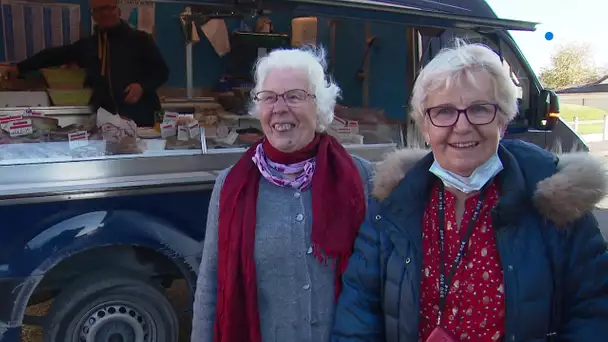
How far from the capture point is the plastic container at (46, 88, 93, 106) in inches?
158

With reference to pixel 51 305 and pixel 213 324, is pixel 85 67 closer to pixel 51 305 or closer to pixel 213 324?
pixel 51 305

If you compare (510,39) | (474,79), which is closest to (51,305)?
(474,79)

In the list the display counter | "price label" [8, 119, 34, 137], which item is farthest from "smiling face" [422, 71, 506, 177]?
"price label" [8, 119, 34, 137]

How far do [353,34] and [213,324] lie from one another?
13.7 ft

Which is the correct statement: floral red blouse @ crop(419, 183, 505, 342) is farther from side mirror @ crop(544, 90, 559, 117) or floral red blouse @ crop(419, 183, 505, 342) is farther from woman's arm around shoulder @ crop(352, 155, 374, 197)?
side mirror @ crop(544, 90, 559, 117)

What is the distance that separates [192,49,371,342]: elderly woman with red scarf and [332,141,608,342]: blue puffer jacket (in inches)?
9.7

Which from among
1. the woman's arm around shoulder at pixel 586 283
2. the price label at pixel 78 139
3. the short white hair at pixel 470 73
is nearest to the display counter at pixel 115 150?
the price label at pixel 78 139

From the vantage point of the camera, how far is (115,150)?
3.24 m

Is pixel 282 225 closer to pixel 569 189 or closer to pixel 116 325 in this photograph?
pixel 569 189

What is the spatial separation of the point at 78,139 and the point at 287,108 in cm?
181

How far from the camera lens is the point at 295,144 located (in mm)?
1942

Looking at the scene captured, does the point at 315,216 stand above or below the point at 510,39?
below

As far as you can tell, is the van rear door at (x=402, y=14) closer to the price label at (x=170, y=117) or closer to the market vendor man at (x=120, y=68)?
the price label at (x=170, y=117)

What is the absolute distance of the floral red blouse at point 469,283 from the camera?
145 centimetres
